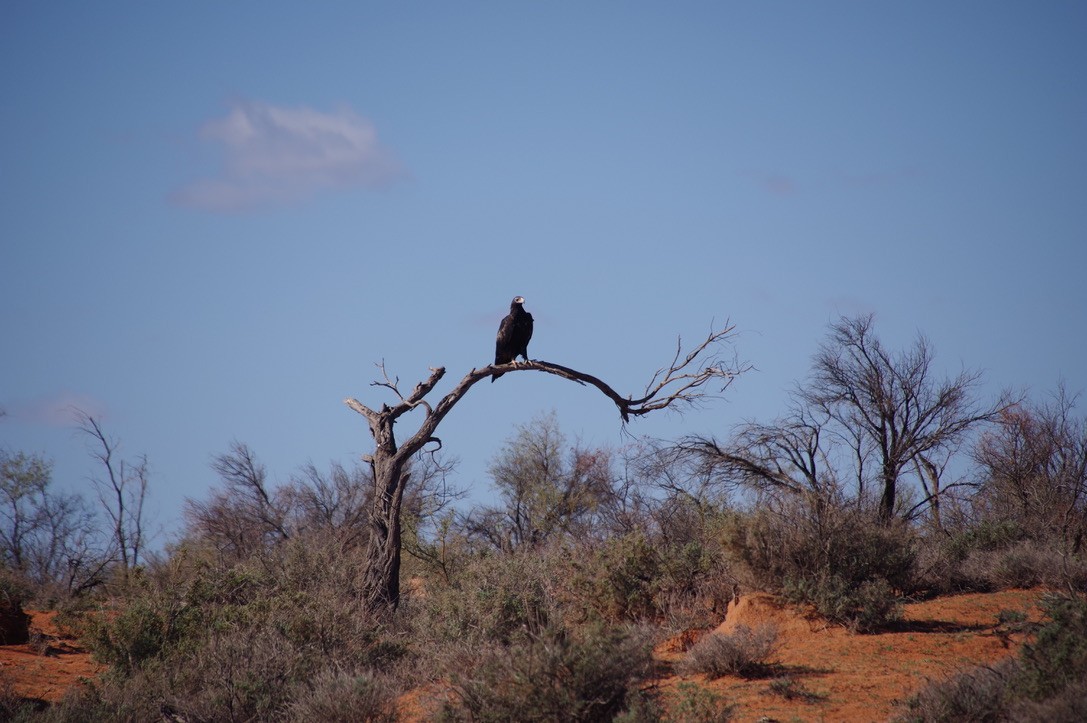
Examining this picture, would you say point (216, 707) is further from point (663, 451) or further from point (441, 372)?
point (663, 451)

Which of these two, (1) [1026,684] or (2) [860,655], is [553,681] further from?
(2) [860,655]

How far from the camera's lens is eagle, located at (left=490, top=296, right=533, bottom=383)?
13336 millimetres

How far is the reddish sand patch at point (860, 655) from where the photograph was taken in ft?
27.0

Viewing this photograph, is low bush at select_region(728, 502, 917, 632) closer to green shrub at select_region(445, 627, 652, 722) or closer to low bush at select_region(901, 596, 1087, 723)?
low bush at select_region(901, 596, 1087, 723)

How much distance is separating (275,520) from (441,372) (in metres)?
12.3

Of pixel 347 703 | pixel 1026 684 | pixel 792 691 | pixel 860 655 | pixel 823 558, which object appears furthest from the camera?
pixel 823 558

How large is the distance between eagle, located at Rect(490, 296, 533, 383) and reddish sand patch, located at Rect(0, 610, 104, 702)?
6.58 metres

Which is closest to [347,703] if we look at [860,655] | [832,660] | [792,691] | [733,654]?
[733,654]

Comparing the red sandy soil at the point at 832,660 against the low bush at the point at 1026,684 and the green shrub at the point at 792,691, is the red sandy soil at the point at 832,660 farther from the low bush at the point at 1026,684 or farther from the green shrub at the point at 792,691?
the low bush at the point at 1026,684

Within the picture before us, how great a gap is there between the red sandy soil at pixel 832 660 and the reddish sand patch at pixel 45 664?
2 cm

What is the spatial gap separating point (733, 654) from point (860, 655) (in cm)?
157

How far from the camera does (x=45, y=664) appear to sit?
12367 mm

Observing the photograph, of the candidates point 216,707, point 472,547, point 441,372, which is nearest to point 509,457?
point 472,547

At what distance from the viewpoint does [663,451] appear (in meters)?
20.8
